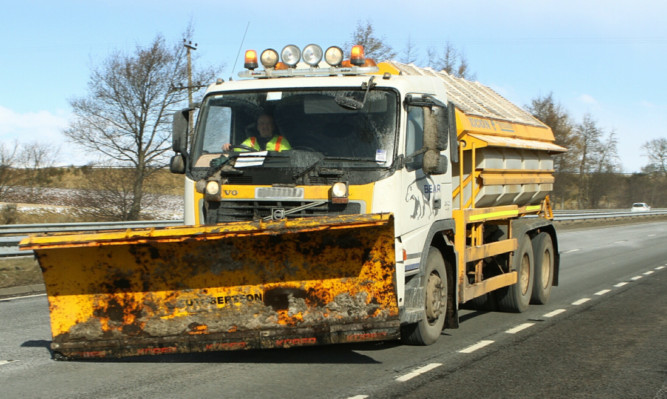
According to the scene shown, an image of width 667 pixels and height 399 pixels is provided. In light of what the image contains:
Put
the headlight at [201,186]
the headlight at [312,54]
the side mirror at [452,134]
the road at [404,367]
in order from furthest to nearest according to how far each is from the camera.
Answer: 1. the side mirror at [452,134]
2. the headlight at [312,54]
3. the headlight at [201,186]
4. the road at [404,367]

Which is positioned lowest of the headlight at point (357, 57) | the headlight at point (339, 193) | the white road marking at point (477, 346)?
the white road marking at point (477, 346)

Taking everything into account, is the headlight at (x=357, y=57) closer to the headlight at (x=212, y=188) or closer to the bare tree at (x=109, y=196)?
the headlight at (x=212, y=188)

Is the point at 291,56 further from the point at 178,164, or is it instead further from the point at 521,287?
the point at 521,287

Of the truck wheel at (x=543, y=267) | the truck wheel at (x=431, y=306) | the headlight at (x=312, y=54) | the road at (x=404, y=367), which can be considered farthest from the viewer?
the truck wheel at (x=543, y=267)

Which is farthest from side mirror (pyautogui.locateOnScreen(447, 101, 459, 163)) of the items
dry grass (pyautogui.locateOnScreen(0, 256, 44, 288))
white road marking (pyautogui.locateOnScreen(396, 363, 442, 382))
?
dry grass (pyautogui.locateOnScreen(0, 256, 44, 288))

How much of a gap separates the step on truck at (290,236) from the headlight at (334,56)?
1cm

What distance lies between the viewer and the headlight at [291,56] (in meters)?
7.75

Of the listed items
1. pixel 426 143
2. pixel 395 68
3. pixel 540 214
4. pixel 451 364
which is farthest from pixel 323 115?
pixel 540 214

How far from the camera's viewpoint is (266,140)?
7.03m

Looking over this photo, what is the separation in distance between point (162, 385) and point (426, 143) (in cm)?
312

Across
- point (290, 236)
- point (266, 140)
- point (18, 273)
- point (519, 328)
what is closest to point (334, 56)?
point (266, 140)

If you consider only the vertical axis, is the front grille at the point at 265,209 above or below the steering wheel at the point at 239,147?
below

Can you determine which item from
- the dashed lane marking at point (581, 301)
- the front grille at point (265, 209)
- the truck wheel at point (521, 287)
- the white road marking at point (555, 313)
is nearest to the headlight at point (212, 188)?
the front grille at point (265, 209)

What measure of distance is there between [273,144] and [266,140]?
3.8 inches
